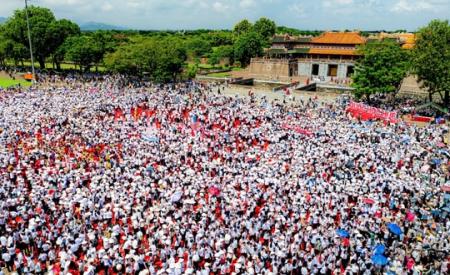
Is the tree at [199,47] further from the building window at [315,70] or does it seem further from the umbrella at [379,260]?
the umbrella at [379,260]

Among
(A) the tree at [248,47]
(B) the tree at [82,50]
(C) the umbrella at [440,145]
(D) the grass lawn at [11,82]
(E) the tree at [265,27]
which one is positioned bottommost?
(C) the umbrella at [440,145]

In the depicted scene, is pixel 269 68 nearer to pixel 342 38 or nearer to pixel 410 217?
pixel 342 38

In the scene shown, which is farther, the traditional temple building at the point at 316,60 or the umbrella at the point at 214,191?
the traditional temple building at the point at 316,60

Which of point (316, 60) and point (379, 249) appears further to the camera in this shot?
point (316, 60)

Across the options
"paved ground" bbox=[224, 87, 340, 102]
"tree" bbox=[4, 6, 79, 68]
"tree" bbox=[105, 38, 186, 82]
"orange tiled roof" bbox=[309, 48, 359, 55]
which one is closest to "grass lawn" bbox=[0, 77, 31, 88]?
"tree" bbox=[4, 6, 79, 68]

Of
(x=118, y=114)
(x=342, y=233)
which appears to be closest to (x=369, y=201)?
(x=342, y=233)

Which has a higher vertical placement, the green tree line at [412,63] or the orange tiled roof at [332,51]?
the orange tiled roof at [332,51]

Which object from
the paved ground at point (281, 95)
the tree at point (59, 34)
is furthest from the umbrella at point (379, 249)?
the tree at point (59, 34)
